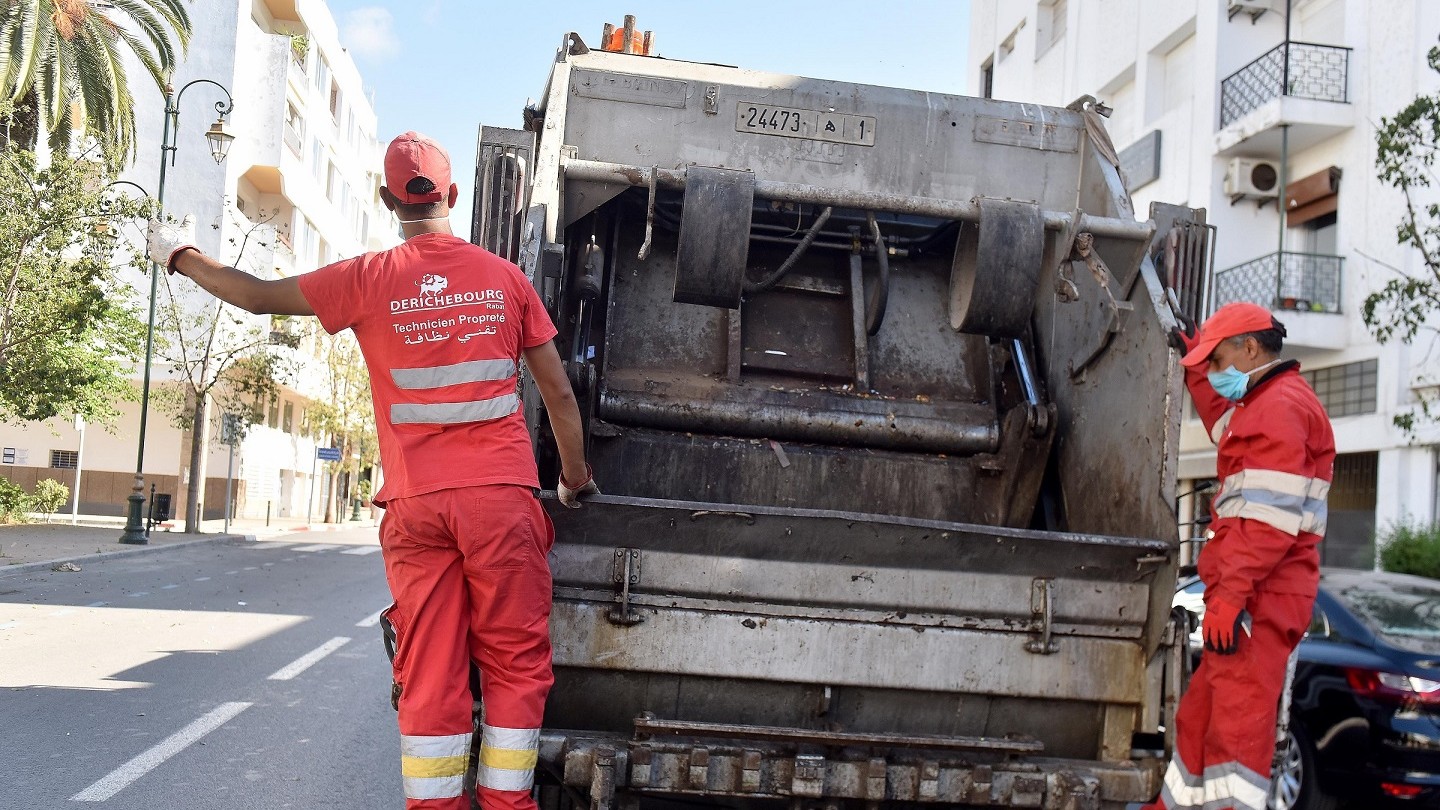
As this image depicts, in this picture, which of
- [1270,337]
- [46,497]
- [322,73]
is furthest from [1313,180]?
[322,73]

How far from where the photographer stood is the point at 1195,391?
4.14m

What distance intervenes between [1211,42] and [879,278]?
1681cm

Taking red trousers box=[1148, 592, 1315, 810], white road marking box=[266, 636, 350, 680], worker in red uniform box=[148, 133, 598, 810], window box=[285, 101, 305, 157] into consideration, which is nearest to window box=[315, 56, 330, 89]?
window box=[285, 101, 305, 157]

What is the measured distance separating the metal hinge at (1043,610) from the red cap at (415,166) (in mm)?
1943

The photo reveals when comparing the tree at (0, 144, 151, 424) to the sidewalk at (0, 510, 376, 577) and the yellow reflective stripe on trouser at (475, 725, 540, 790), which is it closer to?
the sidewalk at (0, 510, 376, 577)

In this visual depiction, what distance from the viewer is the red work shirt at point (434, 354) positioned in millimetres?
3152

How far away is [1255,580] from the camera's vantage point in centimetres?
372

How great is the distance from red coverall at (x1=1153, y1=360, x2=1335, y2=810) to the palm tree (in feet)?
56.1

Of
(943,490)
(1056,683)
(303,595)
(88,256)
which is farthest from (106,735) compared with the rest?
(88,256)

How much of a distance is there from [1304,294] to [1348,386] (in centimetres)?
134

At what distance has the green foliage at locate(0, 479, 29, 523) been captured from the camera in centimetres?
2206

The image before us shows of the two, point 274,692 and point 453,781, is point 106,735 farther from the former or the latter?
point 453,781

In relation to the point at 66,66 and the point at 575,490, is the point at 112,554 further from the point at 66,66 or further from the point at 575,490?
the point at 575,490

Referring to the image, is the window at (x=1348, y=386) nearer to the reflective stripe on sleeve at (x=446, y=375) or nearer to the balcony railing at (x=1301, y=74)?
the balcony railing at (x=1301, y=74)
